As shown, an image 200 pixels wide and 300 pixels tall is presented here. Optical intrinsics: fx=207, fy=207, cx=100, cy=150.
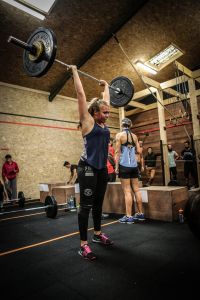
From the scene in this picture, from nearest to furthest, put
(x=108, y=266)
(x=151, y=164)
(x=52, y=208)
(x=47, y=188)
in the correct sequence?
1. (x=108, y=266)
2. (x=52, y=208)
3. (x=47, y=188)
4. (x=151, y=164)

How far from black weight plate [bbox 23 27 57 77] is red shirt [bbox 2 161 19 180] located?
380 centimetres

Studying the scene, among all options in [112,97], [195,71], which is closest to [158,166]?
[195,71]

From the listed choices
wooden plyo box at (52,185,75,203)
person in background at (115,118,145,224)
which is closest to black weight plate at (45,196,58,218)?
wooden plyo box at (52,185,75,203)

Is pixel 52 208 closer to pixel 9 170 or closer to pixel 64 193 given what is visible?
pixel 64 193

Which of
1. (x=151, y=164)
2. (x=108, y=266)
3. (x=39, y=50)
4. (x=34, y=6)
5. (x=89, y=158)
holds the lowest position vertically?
(x=108, y=266)

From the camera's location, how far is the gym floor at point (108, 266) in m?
1.30

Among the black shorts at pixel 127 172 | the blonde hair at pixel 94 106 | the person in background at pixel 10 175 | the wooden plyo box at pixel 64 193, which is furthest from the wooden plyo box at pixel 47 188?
the blonde hair at pixel 94 106

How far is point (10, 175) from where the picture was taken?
5.75m

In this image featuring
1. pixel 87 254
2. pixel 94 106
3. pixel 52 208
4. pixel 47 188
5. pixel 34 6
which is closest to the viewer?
pixel 87 254

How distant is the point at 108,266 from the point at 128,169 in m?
1.41

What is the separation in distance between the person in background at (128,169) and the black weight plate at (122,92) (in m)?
0.55

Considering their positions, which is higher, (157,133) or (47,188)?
(157,133)

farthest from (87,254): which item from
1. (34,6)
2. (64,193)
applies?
(34,6)

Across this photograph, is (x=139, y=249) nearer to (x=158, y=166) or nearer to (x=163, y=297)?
(x=163, y=297)
